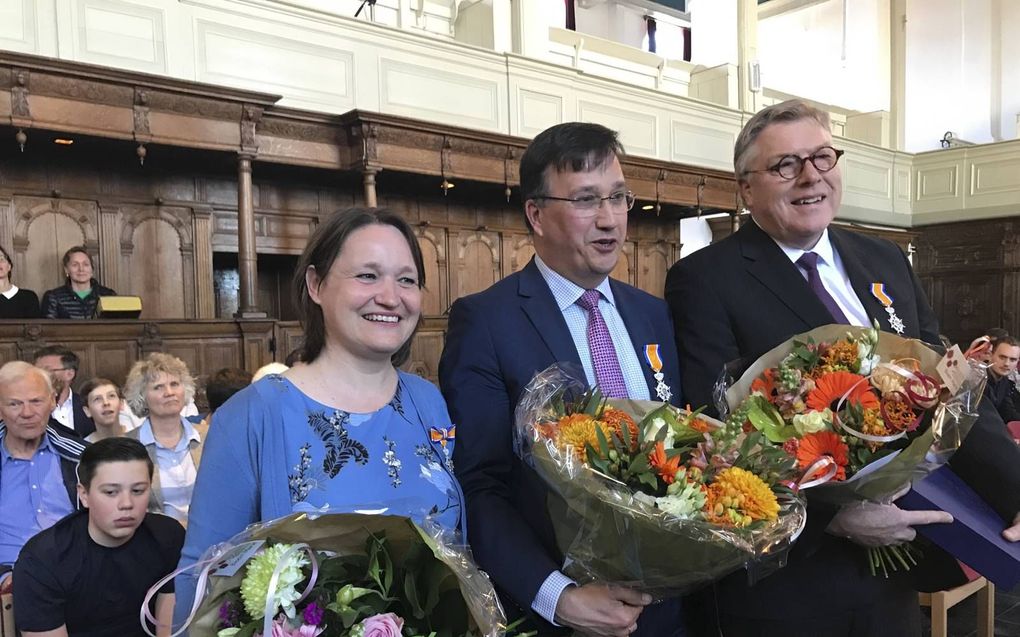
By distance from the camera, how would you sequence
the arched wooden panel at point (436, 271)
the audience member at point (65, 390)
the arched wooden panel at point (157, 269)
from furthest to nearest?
the arched wooden panel at point (436, 271) → the arched wooden panel at point (157, 269) → the audience member at point (65, 390)

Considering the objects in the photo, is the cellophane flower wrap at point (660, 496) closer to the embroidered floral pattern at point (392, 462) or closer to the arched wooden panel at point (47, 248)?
the embroidered floral pattern at point (392, 462)

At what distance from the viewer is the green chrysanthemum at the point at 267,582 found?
96cm

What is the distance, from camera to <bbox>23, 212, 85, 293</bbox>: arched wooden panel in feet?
23.2

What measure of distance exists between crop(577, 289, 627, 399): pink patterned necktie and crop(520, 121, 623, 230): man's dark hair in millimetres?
273

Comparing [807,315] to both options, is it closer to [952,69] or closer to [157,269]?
[157,269]

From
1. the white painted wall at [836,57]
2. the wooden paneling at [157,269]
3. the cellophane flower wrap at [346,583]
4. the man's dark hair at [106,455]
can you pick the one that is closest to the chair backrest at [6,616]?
the man's dark hair at [106,455]

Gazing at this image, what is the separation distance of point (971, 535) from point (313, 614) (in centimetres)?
123

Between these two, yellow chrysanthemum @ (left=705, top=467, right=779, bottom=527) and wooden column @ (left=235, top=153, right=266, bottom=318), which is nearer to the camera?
yellow chrysanthemum @ (left=705, top=467, right=779, bottom=527)

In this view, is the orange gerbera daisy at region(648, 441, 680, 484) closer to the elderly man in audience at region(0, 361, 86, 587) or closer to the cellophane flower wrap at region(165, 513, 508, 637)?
the cellophane flower wrap at region(165, 513, 508, 637)

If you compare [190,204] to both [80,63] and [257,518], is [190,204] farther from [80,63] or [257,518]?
[257,518]

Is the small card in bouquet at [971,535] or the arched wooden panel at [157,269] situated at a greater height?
the arched wooden panel at [157,269]

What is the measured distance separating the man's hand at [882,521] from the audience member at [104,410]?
4189 mm

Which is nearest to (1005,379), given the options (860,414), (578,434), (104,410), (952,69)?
(860,414)

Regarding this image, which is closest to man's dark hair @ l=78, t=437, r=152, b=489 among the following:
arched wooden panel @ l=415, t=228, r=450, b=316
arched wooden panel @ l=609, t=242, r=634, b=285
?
arched wooden panel @ l=415, t=228, r=450, b=316
